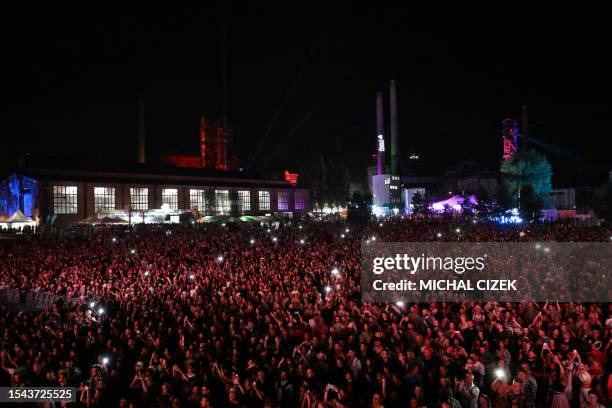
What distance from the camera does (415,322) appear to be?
7.78 meters

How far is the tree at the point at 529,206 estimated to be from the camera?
35.2 metres

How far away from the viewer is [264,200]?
55750 millimetres

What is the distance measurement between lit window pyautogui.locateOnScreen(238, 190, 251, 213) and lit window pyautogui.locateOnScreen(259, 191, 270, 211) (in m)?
1.62

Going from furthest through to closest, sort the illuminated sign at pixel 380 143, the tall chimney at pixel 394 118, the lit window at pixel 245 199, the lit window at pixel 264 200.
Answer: the illuminated sign at pixel 380 143
the tall chimney at pixel 394 118
the lit window at pixel 264 200
the lit window at pixel 245 199

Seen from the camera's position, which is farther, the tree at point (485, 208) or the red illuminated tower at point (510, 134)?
the red illuminated tower at point (510, 134)

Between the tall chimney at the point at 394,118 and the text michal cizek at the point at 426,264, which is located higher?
the tall chimney at the point at 394,118

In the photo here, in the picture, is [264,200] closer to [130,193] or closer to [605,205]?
[130,193]

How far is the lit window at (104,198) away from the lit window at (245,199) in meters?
14.8

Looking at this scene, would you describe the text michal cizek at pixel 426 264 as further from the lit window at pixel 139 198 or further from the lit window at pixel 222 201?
the lit window at pixel 222 201

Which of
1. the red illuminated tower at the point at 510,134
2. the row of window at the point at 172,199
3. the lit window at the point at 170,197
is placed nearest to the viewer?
the row of window at the point at 172,199

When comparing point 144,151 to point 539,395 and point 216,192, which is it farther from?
point 539,395

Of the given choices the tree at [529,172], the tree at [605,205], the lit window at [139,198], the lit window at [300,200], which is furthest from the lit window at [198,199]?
the tree at [605,205]

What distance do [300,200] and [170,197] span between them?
18.4m

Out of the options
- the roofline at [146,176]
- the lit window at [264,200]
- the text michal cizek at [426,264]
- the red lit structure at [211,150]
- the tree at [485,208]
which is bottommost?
the text michal cizek at [426,264]
